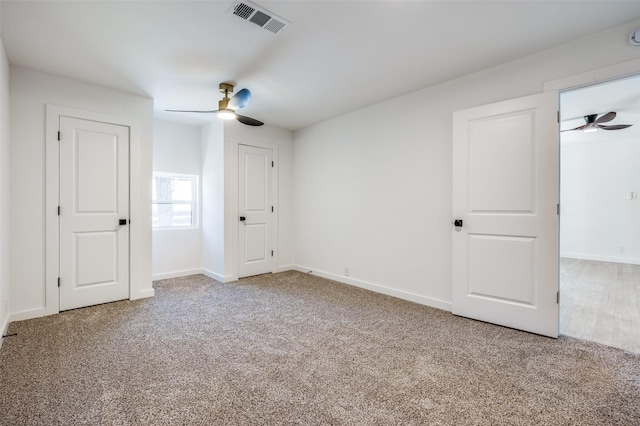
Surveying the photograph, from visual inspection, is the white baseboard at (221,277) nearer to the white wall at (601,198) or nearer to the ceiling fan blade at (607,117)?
the ceiling fan blade at (607,117)

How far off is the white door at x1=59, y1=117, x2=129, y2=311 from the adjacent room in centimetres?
2

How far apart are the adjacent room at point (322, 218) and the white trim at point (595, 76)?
0.05 ft

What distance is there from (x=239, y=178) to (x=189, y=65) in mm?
2018

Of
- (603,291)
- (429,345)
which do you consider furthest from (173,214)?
(603,291)

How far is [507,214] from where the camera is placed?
109 inches

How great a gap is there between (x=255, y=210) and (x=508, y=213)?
3.54m

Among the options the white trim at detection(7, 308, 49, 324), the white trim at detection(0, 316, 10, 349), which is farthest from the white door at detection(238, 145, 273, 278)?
the white trim at detection(0, 316, 10, 349)

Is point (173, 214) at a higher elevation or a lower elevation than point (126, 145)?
lower

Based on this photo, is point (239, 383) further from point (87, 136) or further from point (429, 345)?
point (87, 136)

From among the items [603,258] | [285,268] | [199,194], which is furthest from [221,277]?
[603,258]

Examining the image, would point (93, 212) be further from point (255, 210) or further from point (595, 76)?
point (595, 76)

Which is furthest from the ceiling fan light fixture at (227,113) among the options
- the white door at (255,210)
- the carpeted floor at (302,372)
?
the carpeted floor at (302,372)

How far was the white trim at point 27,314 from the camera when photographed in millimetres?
2869

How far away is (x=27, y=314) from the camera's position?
2.94 metres
